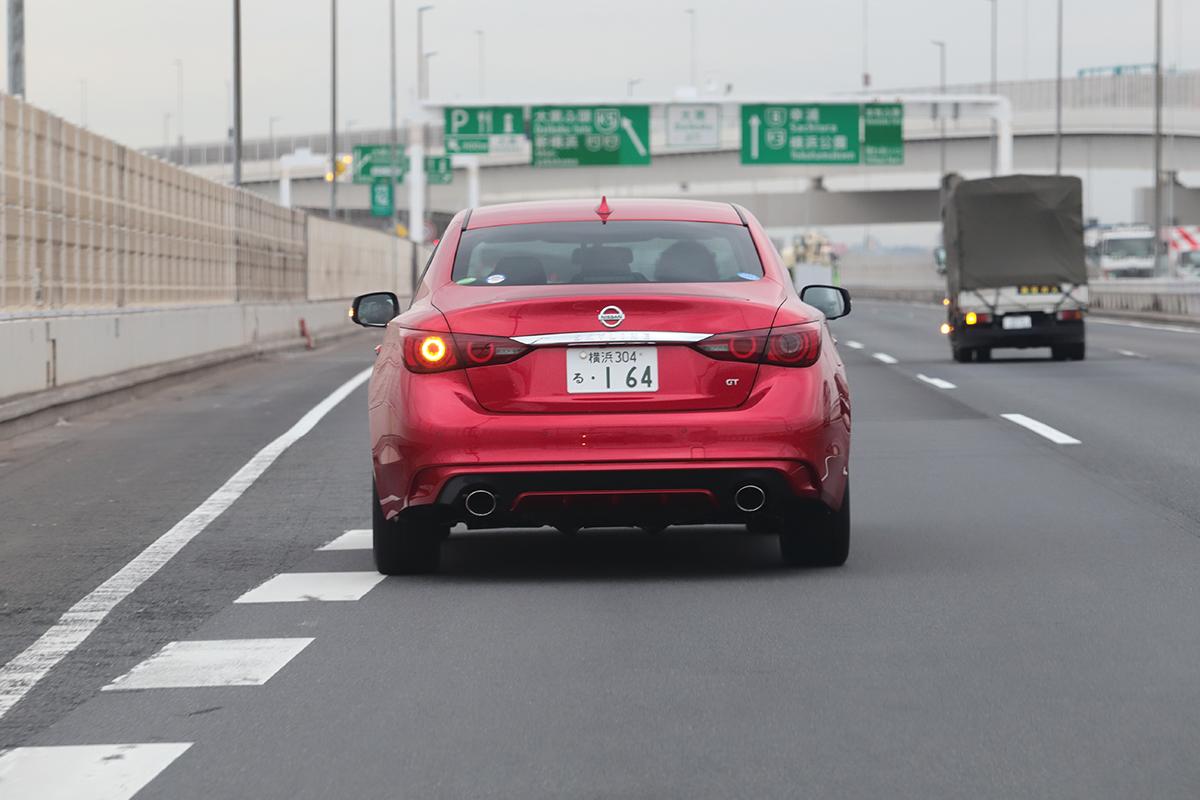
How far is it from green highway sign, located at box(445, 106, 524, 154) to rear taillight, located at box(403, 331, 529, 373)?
2076 inches

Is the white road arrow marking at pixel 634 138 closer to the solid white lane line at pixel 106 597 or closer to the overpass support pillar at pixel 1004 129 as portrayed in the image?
the overpass support pillar at pixel 1004 129

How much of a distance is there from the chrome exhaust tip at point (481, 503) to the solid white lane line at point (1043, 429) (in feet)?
25.1

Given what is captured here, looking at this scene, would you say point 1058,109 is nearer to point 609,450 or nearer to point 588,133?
point 588,133

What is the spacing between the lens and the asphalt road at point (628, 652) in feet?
17.0

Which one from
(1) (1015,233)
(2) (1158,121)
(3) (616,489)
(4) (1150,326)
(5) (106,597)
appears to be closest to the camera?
(3) (616,489)

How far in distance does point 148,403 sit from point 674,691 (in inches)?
595

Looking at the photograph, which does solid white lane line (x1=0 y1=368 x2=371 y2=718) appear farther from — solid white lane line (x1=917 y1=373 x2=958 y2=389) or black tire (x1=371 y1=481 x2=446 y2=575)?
solid white lane line (x1=917 y1=373 x2=958 y2=389)

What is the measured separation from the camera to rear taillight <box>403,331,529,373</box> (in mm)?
7941

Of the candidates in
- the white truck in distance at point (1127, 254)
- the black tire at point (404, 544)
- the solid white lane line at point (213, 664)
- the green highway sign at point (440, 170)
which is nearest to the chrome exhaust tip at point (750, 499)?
the black tire at point (404, 544)

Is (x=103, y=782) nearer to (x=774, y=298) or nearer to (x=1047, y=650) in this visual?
(x=1047, y=650)

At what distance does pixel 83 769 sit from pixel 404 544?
3304 mm

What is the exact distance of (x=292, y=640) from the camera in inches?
279

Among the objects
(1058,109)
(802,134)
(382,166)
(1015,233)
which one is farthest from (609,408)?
(382,166)

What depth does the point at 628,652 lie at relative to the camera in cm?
677
